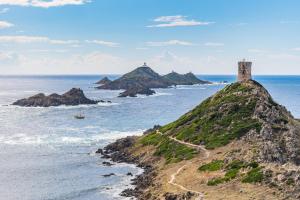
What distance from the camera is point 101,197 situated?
90.0 metres

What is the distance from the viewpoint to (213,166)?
94750 mm

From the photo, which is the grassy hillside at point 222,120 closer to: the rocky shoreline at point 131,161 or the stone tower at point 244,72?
the stone tower at point 244,72

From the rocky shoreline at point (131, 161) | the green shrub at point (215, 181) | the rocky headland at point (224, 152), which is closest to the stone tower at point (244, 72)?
the rocky headland at point (224, 152)

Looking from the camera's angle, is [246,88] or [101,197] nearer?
[101,197]

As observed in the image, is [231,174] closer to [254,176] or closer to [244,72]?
[254,176]

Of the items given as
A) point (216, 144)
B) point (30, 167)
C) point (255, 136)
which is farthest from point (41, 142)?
point (255, 136)

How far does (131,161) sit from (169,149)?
1093 centimetres

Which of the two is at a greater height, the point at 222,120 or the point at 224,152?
the point at 222,120

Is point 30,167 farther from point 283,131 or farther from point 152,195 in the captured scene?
→ point 283,131

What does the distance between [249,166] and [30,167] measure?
59149 mm

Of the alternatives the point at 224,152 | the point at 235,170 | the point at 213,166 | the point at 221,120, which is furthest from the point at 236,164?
the point at 221,120

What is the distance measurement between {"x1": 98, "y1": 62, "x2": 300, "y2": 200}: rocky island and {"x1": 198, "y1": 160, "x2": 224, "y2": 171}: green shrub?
0.77 ft

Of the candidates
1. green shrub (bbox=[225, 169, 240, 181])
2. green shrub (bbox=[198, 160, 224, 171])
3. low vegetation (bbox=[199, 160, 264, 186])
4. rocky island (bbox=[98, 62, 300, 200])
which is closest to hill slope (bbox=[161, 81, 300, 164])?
rocky island (bbox=[98, 62, 300, 200])

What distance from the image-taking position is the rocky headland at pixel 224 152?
76.9 metres
